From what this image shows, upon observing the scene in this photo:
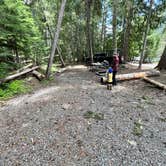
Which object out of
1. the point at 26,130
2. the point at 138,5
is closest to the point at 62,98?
the point at 26,130

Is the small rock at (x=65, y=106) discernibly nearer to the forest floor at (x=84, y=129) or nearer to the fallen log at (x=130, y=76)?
the forest floor at (x=84, y=129)

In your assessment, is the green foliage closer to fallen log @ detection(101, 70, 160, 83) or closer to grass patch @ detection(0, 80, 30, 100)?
grass patch @ detection(0, 80, 30, 100)

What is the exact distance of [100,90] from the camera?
728 centimetres

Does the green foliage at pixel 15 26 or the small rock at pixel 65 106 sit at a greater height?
the green foliage at pixel 15 26

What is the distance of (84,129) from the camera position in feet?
14.1

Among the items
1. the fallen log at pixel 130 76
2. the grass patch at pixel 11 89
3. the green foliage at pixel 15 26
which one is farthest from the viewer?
the fallen log at pixel 130 76

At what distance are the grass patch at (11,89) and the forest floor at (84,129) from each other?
59 centimetres

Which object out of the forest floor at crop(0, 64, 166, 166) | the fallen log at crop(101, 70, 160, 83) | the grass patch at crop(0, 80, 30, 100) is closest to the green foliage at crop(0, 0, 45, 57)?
the grass patch at crop(0, 80, 30, 100)

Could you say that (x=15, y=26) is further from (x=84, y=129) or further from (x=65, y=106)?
(x=84, y=129)

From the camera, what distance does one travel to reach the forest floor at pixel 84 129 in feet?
11.0

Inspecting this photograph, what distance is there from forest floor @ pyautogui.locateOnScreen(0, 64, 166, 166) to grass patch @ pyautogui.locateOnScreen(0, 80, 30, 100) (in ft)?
1.94

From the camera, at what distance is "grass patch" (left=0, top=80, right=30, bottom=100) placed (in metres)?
6.82

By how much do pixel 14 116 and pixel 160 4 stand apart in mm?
14064

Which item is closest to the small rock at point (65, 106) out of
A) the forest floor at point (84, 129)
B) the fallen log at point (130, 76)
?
the forest floor at point (84, 129)
